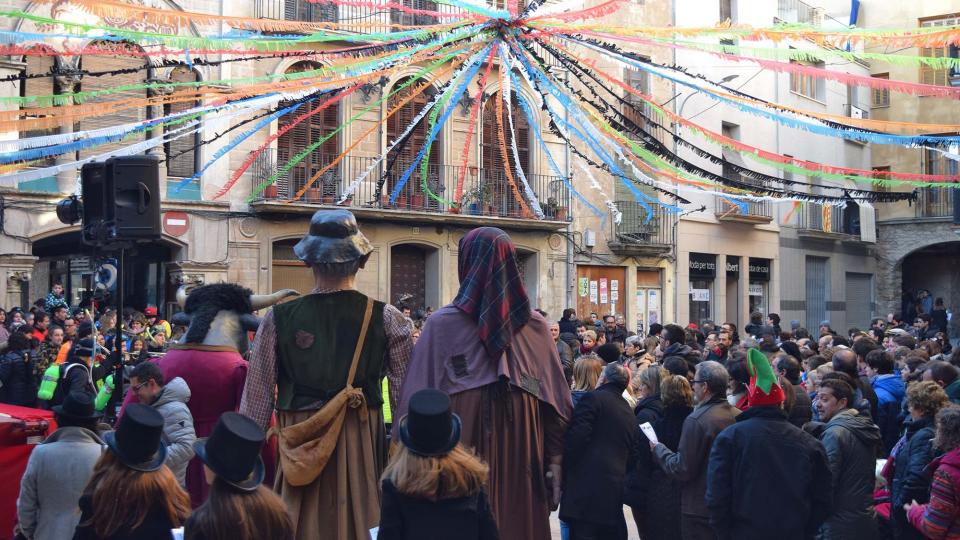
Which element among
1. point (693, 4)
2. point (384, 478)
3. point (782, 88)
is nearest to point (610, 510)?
point (384, 478)

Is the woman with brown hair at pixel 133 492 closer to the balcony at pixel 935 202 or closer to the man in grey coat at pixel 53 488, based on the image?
the man in grey coat at pixel 53 488

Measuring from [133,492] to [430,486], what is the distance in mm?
1186

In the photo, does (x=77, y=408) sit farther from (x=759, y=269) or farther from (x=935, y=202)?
(x=935, y=202)

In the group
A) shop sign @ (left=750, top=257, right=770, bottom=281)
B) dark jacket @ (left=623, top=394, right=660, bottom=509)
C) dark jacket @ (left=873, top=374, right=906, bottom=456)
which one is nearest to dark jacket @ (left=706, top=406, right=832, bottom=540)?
dark jacket @ (left=623, top=394, right=660, bottom=509)

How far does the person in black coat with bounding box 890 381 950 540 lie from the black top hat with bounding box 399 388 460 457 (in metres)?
3.50

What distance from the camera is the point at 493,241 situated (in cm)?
505

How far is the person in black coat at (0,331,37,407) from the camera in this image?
454 inches

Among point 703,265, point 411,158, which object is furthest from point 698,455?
point 703,265

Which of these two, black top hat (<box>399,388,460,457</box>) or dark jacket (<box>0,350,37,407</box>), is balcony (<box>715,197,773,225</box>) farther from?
black top hat (<box>399,388,460,457</box>)

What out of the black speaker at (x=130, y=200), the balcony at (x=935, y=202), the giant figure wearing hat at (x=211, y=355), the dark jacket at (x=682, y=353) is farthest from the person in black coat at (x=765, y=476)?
the balcony at (x=935, y=202)

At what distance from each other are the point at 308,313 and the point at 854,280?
3305cm

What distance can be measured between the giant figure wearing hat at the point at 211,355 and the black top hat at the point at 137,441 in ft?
6.38

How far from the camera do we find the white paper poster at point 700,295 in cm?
2934

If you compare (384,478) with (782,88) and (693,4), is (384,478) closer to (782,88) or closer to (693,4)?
(693,4)
